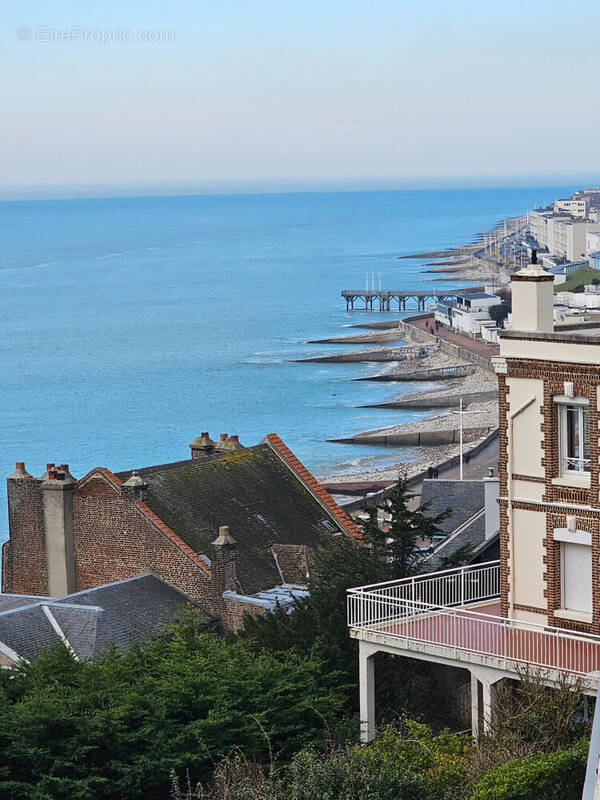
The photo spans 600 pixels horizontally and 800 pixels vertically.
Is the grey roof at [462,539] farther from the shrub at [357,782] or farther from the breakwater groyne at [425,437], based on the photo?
the breakwater groyne at [425,437]

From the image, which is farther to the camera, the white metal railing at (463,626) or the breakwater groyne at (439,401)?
the breakwater groyne at (439,401)

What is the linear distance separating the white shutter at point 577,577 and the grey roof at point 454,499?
1591 centimetres

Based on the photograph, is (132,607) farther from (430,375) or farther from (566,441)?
(430,375)

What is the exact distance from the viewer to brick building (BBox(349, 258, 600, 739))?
2269cm

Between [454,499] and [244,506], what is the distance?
382 inches

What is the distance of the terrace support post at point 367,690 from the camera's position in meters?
24.2

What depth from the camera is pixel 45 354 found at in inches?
7318

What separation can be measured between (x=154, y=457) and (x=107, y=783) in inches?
3670

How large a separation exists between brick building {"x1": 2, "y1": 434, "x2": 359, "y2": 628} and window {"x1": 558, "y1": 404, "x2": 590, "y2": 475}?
403 inches

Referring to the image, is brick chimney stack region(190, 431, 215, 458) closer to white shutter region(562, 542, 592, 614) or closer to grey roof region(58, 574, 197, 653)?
grey roof region(58, 574, 197, 653)

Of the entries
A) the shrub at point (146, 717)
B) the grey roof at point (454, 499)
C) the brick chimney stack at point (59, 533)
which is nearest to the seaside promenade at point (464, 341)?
the grey roof at point (454, 499)

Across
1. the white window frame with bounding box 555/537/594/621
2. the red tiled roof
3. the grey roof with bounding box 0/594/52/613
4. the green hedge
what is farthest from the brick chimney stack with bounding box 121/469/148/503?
the green hedge

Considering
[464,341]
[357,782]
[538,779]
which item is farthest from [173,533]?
[464,341]

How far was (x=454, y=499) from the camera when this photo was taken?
4425 cm
